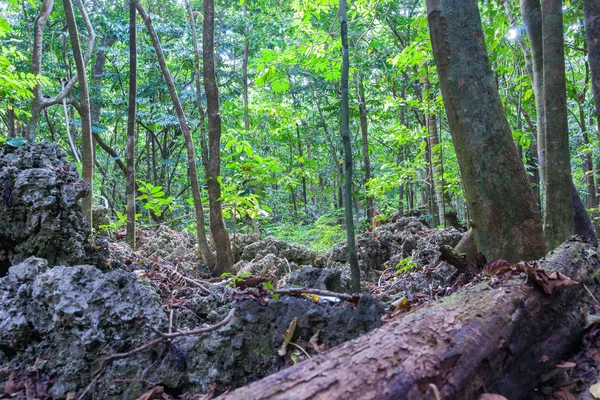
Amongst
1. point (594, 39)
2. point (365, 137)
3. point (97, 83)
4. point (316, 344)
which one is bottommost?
point (316, 344)

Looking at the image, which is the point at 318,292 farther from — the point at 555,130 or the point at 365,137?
the point at 365,137

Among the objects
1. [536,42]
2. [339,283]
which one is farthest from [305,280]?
[536,42]

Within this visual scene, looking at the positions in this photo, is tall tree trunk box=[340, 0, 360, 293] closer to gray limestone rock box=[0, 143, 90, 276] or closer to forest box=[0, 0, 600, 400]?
forest box=[0, 0, 600, 400]

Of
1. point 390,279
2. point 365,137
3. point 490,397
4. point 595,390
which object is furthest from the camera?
point 365,137

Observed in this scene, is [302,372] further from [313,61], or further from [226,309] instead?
[313,61]

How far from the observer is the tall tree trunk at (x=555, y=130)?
3.38 m

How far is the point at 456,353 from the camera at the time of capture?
1.34m

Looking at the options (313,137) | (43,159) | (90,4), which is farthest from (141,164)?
(43,159)

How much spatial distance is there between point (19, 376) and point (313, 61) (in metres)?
4.23

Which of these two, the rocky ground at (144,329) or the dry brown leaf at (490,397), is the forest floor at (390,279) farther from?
the dry brown leaf at (490,397)

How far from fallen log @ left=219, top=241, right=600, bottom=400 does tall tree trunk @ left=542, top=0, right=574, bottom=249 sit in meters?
1.62

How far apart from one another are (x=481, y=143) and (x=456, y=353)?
2058 mm

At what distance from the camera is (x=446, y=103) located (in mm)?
3174

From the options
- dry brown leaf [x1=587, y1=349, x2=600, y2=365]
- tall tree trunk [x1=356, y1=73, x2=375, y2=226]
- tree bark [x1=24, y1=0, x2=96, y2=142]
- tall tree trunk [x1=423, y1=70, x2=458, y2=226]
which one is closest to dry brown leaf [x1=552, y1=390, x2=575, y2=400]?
dry brown leaf [x1=587, y1=349, x2=600, y2=365]
